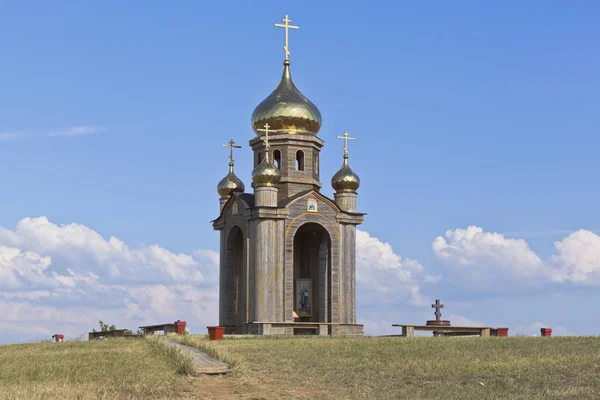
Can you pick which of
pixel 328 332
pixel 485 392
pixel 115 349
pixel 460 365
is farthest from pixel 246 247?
pixel 485 392

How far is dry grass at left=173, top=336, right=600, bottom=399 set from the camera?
19.5 m

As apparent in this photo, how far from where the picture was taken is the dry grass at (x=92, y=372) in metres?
19.5

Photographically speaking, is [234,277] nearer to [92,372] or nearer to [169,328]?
[169,328]

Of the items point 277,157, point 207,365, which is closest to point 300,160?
point 277,157

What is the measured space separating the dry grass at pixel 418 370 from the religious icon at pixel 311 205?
55.4ft

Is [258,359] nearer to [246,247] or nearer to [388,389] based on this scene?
[388,389]

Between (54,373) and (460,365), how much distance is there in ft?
32.4

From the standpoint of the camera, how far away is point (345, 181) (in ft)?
160

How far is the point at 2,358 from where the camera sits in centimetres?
2692

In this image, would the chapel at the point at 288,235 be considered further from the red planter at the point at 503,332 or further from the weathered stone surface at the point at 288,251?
the red planter at the point at 503,332

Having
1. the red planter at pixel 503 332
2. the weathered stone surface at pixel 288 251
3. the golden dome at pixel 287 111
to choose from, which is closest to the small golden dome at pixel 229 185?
the weathered stone surface at pixel 288 251

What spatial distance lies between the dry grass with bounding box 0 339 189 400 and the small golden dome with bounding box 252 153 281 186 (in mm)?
16730

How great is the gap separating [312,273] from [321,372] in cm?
2632

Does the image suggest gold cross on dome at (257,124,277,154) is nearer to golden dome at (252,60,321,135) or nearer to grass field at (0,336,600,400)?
golden dome at (252,60,321,135)
